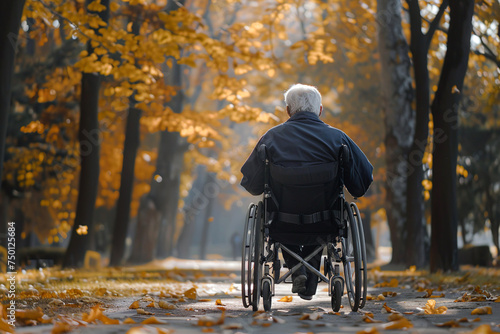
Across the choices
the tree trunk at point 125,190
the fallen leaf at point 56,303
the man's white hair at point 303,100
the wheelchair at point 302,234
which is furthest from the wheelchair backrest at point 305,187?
the tree trunk at point 125,190

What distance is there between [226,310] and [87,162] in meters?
7.02

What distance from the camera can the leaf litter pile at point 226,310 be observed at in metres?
3.86

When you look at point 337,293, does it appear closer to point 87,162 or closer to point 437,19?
point 437,19

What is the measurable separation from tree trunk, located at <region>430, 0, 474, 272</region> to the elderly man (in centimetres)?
483

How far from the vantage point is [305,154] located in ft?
16.9

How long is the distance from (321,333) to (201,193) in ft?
102

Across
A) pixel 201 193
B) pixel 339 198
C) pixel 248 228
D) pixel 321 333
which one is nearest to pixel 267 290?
pixel 248 228

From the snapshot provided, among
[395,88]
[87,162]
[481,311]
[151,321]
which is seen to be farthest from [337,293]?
[395,88]

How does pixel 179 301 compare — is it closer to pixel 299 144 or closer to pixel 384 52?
pixel 299 144

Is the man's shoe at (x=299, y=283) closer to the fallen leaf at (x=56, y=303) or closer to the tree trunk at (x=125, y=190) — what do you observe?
the fallen leaf at (x=56, y=303)

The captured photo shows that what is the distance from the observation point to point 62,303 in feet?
17.5

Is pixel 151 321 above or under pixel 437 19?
under

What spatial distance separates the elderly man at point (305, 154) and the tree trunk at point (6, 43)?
334 centimetres

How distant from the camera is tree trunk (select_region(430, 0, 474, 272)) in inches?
383
